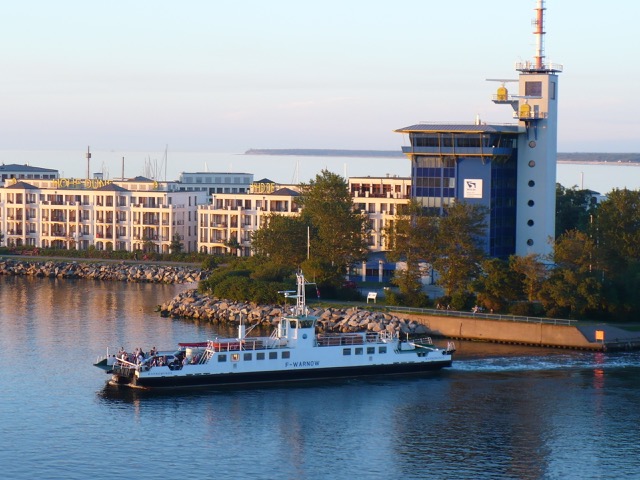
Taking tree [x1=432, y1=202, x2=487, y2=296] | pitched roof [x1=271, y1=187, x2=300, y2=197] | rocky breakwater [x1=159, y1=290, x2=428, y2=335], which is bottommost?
rocky breakwater [x1=159, y1=290, x2=428, y2=335]

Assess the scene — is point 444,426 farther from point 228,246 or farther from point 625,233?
point 228,246

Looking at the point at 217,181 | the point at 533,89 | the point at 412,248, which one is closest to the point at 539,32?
the point at 533,89

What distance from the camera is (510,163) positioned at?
10894 cm

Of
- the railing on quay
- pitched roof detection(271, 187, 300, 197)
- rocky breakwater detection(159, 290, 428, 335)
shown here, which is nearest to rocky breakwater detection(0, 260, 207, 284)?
pitched roof detection(271, 187, 300, 197)

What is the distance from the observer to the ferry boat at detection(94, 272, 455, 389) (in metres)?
71.3

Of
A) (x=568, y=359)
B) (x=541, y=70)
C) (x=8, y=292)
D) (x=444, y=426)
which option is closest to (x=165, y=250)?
(x=8, y=292)

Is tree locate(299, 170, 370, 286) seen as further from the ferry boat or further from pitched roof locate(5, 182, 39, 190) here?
pitched roof locate(5, 182, 39, 190)

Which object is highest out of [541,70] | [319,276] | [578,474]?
[541,70]

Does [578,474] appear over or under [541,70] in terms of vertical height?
under

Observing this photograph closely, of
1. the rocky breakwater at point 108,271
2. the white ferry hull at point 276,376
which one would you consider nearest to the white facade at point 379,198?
the rocky breakwater at point 108,271

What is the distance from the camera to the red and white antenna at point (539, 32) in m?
109

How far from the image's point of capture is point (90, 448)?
58.0 metres

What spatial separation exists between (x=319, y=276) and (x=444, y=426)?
41.7m

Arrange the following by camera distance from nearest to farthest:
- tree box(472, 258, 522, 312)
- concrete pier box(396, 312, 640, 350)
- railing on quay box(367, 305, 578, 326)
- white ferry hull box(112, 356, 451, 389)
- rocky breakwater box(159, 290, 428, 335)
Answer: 1. white ferry hull box(112, 356, 451, 389)
2. concrete pier box(396, 312, 640, 350)
3. railing on quay box(367, 305, 578, 326)
4. rocky breakwater box(159, 290, 428, 335)
5. tree box(472, 258, 522, 312)
